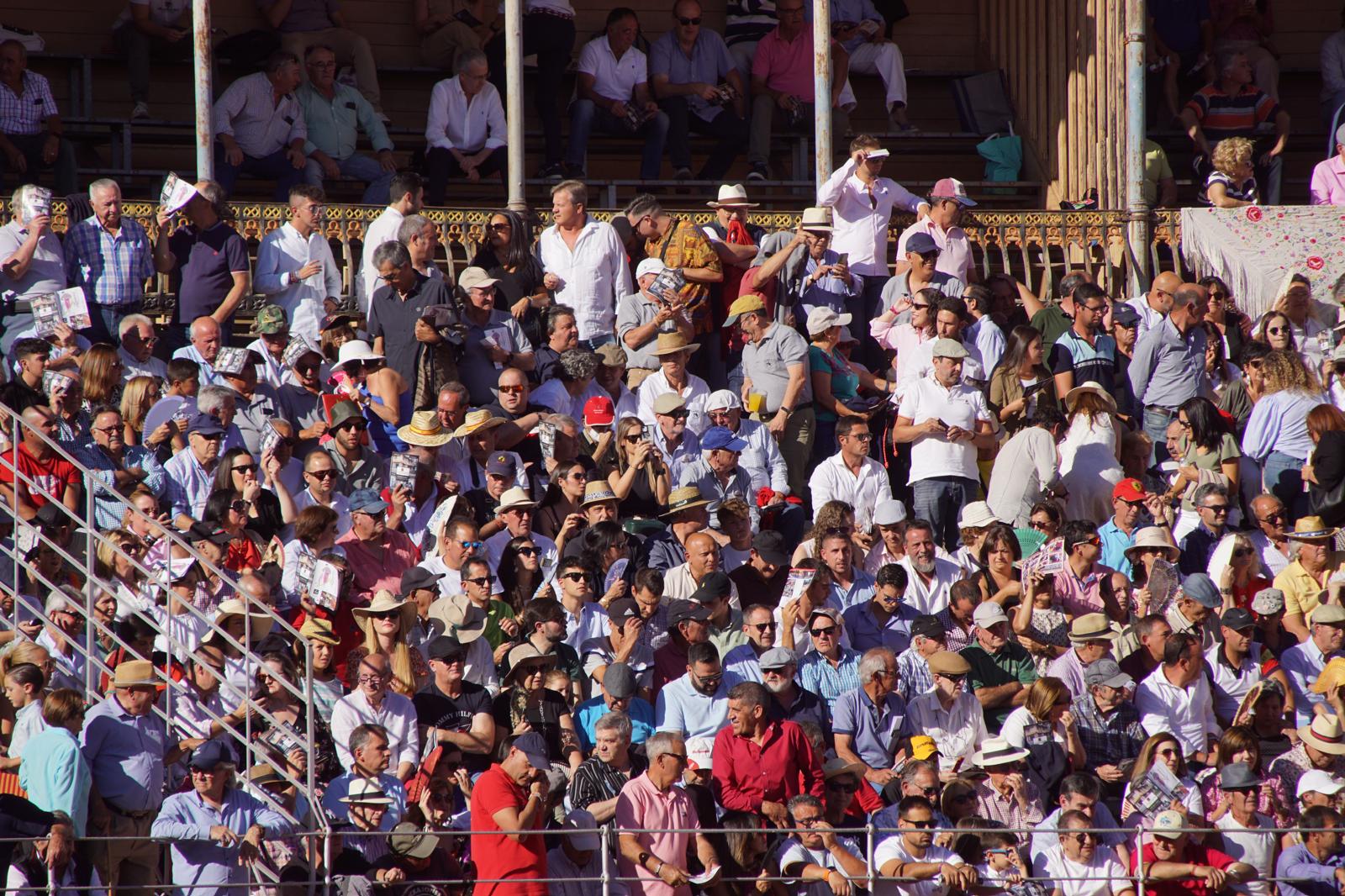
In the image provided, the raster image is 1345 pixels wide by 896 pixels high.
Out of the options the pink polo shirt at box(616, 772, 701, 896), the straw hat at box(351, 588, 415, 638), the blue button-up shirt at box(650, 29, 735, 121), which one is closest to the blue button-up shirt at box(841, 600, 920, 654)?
the pink polo shirt at box(616, 772, 701, 896)

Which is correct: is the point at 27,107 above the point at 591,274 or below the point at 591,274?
above

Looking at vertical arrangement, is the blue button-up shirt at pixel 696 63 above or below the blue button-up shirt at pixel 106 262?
above

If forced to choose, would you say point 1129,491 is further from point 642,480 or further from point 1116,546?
point 642,480

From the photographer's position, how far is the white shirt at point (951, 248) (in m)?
15.4

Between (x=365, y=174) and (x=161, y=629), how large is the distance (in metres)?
6.86

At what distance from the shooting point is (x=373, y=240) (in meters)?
14.6

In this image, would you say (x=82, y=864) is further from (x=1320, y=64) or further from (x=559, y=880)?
(x=1320, y=64)

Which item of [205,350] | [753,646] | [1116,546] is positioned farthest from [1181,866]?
[205,350]

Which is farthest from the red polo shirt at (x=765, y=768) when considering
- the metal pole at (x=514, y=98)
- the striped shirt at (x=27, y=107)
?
the striped shirt at (x=27, y=107)

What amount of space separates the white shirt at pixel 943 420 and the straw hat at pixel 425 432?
2.86 m

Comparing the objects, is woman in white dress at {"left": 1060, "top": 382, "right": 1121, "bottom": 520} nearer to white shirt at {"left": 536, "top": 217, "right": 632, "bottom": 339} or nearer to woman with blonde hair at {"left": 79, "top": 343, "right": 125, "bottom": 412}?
white shirt at {"left": 536, "top": 217, "right": 632, "bottom": 339}

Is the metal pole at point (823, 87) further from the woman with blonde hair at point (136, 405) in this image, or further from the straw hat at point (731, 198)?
the woman with blonde hair at point (136, 405)

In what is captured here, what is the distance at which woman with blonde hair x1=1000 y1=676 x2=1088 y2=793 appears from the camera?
11.7m

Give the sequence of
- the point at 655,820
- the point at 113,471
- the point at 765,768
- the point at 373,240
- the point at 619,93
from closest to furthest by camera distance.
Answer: the point at 655,820 → the point at 765,768 → the point at 113,471 → the point at 373,240 → the point at 619,93
